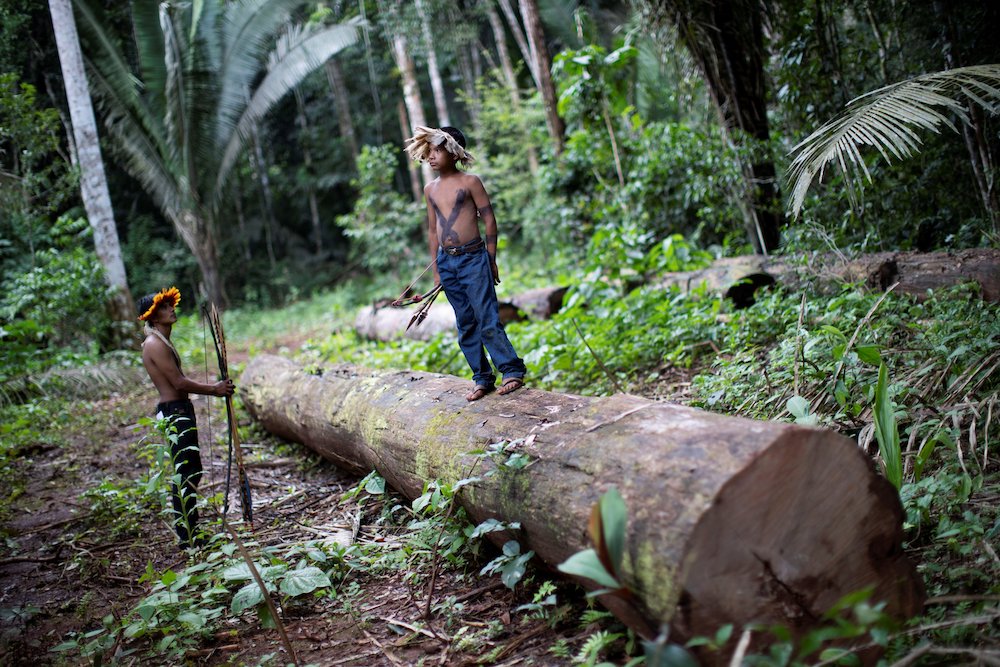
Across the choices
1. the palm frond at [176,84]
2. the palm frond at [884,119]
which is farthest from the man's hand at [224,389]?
the palm frond at [176,84]

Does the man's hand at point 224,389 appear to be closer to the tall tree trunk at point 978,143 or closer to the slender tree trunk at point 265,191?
the tall tree trunk at point 978,143

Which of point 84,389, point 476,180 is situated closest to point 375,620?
point 476,180

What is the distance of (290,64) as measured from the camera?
11.9 m

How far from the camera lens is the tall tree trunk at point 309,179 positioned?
20.8 metres

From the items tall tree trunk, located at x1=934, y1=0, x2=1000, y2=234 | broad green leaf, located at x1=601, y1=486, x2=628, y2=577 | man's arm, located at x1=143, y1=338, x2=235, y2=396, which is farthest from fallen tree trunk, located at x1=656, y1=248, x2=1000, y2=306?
man's arm, located at x1=143, y1=338, x2=235, y2=396

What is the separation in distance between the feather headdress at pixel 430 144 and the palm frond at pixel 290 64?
9097 mm

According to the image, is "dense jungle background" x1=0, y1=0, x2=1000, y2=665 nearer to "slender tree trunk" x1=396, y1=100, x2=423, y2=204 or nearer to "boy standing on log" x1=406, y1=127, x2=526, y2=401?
"boy standing on log" x1=406, y1=127, x2=526, y2=401

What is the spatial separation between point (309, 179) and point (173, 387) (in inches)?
703

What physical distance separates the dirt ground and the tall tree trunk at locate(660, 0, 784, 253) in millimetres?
4586

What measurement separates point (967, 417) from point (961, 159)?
3.43 meters

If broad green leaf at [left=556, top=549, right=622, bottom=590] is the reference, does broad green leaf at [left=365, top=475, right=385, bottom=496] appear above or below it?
below

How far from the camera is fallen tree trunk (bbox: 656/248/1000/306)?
424cm

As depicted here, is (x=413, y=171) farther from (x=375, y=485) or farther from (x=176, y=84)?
(x=375, y=485)

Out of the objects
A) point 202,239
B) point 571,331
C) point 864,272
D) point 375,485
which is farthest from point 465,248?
point 202,239
